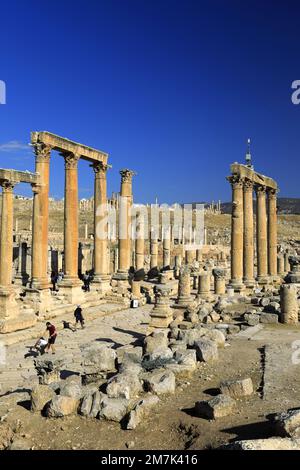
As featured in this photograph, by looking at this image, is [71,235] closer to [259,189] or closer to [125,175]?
[125,175]

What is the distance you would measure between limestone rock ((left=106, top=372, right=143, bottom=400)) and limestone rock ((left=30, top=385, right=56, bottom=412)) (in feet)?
3.57

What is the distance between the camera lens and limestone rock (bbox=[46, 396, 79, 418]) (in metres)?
7.75

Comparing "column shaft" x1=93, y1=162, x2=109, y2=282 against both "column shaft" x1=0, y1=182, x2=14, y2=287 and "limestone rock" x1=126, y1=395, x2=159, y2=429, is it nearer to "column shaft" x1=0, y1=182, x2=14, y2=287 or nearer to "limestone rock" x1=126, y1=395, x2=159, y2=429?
"column shaft" x1=0, y1=182, x2=14, y2=287

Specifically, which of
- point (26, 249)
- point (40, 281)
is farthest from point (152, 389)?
point (26, 249)

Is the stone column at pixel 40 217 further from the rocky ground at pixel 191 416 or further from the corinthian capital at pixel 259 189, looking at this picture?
the corinthian capital at pixel 259 189

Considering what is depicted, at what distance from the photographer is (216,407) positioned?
A: 7.04m

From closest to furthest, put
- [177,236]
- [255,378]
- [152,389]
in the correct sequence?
1. [152,389]
2. [255,378]
3. [177,236]

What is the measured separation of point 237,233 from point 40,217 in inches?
408

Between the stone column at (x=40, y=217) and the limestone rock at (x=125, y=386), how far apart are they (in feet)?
40.6

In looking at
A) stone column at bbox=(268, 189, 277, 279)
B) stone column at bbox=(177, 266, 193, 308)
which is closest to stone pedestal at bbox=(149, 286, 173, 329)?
stone column at bbox=(177, 266, 193, 308)

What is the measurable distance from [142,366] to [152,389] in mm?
1339

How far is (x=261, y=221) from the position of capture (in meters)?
26.7

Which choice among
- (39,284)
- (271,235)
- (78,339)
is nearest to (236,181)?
(271,235)
